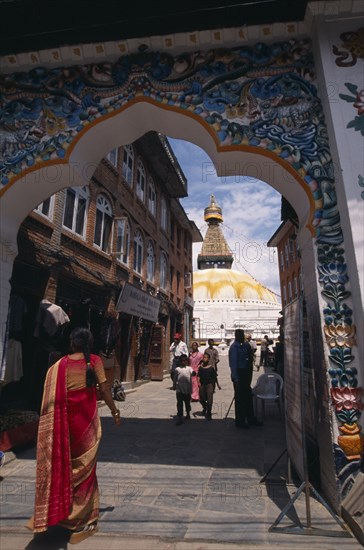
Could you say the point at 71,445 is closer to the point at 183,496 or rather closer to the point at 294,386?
the point at 183,496

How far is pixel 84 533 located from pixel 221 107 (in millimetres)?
4649

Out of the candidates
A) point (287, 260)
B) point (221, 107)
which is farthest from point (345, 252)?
point (287, 260)

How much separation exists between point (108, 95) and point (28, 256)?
3.86 metres

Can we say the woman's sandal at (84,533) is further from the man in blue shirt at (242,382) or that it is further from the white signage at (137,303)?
the white signage at (137,303)

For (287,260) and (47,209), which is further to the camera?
(287,260)

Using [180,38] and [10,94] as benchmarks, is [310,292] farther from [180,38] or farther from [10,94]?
[10,94]

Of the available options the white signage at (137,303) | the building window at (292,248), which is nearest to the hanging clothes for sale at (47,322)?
the white signage at (137,303)

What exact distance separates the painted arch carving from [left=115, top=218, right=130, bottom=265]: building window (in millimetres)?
7311

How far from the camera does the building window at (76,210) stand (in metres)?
9.31

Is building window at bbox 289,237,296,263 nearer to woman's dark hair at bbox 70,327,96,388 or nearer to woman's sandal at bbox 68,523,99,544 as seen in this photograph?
woman's dark hair at bbox 70,327,96,388

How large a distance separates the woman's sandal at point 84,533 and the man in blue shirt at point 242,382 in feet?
13.5

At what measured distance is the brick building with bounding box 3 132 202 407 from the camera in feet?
24.4

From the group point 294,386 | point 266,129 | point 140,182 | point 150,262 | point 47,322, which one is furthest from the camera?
point 150,262

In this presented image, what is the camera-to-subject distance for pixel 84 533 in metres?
2.91
